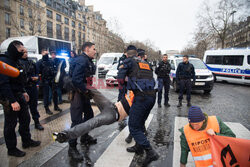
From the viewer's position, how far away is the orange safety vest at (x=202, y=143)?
6.73 ft

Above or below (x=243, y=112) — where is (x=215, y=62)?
above

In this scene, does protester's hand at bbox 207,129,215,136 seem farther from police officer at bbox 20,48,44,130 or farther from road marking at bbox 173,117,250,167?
police officer at bbox 20,48,44,130

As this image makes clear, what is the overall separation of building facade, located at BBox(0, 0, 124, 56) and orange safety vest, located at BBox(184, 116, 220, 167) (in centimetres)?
2084

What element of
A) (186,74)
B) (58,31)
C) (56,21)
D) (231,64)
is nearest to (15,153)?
(186,74)

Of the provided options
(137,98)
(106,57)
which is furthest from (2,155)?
(106,57)

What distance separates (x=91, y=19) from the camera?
222ft

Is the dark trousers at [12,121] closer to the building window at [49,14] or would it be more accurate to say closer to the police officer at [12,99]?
the police officer at [12,99]

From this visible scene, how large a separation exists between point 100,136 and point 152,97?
170 cm

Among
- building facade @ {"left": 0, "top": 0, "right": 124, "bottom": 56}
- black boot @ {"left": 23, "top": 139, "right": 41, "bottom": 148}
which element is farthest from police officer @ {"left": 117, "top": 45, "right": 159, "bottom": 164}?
building facade @ {"left": 0, "top": 0, "right": 124, "bottom": 56}

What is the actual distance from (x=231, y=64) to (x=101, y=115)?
14.0 m

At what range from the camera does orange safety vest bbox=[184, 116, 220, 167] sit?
205cm

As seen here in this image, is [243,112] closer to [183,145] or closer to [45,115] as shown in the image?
[183,145]

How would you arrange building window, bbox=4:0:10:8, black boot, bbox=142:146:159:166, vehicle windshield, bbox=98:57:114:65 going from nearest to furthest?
black boot, bbox=142:146:159:166, vehicle windshield, bbox=98:57:114:65, building window, bbox=4:0:10:8

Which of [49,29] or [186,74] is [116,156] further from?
[49,29]
